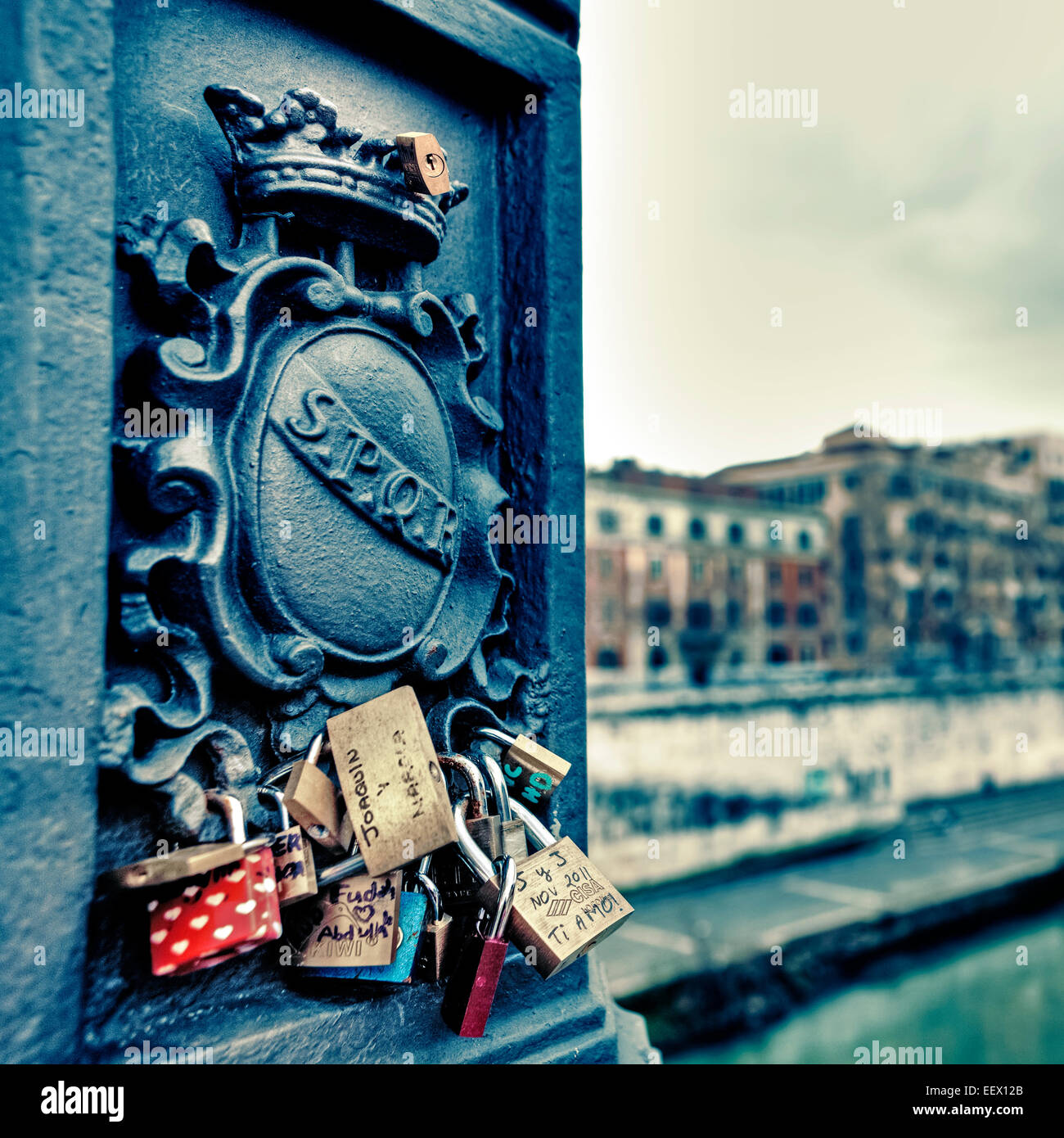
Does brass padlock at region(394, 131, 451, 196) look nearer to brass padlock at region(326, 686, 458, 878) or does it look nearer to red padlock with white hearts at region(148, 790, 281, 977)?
brass padlock at region(326, 686, 458, 878)

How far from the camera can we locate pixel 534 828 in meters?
1.61

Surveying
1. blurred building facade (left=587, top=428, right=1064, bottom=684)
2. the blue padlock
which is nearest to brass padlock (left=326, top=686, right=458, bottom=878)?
the blue padlock

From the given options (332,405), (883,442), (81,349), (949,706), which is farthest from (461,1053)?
(883,442)

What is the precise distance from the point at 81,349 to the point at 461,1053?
3.93 ft

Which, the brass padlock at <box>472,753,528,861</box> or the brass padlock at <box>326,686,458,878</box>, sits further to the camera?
the brass padlock at <box>472,753,528,861</box>

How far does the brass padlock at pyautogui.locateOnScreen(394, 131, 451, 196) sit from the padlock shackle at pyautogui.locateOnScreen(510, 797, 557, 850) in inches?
40.0

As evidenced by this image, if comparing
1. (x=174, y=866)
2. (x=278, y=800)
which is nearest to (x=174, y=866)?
(x=174, y=866)

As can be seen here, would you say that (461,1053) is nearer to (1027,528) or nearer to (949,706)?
(949,706)

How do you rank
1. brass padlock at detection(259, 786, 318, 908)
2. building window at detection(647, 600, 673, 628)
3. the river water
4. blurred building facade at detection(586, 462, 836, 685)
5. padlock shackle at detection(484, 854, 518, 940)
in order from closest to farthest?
1. brass padlock at detection(259, 786, 318, 908)
2. padlock shackle at detection(484, 854, 518, 940)
3. the river water
4. blurred building facade at detection(586, 462, 836, 685)
5. building window at detection(647, 600, 673, 628)

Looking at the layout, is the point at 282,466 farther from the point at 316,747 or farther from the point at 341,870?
the point at 341,870

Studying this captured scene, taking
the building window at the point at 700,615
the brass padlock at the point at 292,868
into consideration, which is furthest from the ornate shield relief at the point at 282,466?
the building window at the point at 700,615

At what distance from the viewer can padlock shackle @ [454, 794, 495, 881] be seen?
1464 mm

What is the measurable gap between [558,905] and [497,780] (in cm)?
27

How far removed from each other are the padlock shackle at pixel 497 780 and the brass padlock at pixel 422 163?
0.94 metres
